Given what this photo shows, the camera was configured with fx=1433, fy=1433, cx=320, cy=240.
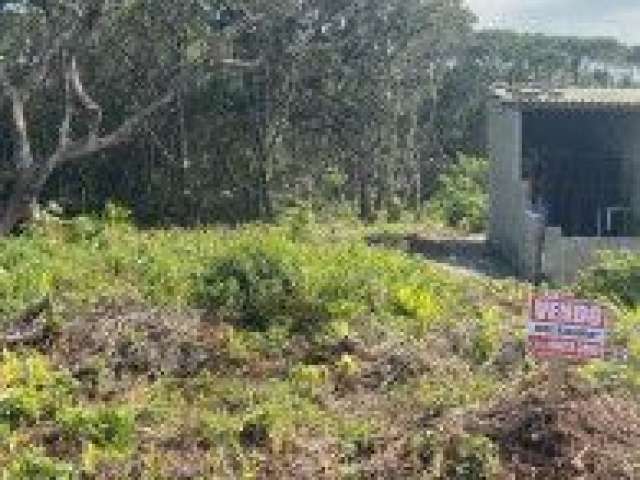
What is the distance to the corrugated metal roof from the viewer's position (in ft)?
78.6

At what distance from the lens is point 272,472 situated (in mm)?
8758

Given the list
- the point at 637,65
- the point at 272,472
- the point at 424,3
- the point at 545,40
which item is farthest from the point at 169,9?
the point at 637,65

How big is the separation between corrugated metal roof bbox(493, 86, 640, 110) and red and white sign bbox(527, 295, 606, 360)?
51.9ft

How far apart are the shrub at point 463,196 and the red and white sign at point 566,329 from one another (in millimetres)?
22856

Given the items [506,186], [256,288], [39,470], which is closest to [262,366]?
[256,288]

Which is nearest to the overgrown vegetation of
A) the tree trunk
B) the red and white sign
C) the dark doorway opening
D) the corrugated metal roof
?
the red and white sign

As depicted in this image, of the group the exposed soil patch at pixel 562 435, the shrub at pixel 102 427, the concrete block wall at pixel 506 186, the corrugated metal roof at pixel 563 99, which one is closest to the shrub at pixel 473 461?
the exposed soil patch at pixel 562 435

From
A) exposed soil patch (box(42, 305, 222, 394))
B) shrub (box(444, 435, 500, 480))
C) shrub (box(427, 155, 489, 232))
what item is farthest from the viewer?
shrub (box(427, 155, 489, 232))

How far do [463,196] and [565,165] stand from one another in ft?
23.5

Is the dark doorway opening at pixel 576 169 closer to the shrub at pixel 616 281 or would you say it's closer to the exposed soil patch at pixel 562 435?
the shrub at pixel 616 281

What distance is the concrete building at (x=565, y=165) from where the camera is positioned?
80.8ft

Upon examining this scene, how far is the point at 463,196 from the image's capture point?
33.5m

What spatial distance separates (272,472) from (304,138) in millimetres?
23533

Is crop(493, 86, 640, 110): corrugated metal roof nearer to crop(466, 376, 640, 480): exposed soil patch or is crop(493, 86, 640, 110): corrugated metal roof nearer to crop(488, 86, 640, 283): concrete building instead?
crop(488, 86, 640, 283): concrete building
